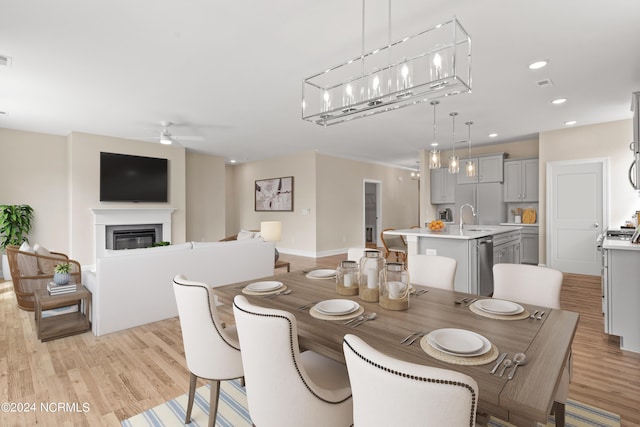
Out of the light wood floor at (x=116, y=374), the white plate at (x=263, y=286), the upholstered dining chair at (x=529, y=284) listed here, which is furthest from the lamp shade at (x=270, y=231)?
the upholstered dining chair at (x=529, y=284)

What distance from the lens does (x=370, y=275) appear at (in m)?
1.72

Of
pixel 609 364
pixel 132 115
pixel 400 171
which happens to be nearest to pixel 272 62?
pixel 132 115

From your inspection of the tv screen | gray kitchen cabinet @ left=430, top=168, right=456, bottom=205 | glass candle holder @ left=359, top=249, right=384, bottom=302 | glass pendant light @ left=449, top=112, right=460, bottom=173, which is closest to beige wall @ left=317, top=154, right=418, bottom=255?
gray kitchen cabinet @ left=430, top=168, right=456, bottom=205

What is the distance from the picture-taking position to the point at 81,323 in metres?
3.14

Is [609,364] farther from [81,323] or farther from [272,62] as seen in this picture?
[81,323]

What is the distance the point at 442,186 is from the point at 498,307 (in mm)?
6097

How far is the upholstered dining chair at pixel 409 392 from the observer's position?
0.72 meters

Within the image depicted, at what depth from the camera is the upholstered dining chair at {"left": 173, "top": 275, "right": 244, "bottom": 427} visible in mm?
1541

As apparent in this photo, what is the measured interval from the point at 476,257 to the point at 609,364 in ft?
4.94

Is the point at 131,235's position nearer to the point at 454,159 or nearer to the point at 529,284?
the point at 454,159

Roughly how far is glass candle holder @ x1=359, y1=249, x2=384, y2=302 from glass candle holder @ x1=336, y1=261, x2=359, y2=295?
87 millimetres

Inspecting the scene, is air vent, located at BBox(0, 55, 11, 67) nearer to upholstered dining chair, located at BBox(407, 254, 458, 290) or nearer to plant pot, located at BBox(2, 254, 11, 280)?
plant pot, located at BBox(2, 254, 11, 280)

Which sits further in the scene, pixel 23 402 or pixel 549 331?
pixel 23 402

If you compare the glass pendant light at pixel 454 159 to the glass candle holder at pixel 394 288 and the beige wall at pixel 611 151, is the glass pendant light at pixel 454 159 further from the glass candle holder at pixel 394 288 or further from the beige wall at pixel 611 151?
the glass candle holder at pixel 394 288
